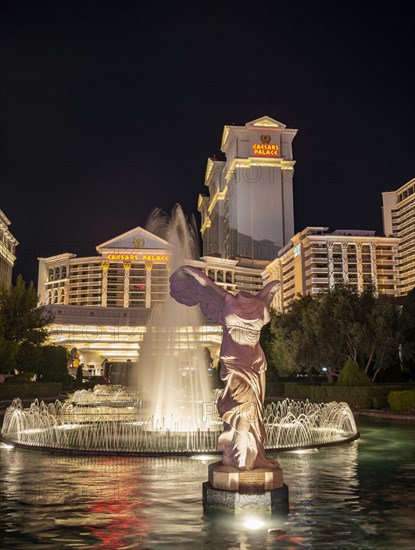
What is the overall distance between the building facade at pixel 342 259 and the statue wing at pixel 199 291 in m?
112

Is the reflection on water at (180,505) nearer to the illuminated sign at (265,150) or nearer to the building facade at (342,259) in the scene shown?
the building facade at (342,259)

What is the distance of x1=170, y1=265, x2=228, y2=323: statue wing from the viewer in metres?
9.91

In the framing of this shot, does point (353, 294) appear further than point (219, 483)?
Yes

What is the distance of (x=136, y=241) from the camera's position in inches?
5837

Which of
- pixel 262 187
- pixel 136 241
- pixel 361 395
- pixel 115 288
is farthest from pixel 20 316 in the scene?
pixel 262 187

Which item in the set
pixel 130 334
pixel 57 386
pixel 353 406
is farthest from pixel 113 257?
pixel 353 406

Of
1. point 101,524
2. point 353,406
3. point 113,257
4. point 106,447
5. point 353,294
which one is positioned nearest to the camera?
point 101,524

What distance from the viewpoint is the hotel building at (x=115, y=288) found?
12119 centimetres

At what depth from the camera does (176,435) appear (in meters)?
19.7

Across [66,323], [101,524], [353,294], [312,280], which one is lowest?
[101,524]

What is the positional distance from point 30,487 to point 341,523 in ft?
20.5

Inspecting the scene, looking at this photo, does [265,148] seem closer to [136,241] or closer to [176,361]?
[136,241]

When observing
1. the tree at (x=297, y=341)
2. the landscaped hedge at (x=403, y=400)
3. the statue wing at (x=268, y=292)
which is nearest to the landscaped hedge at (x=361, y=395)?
the landscaped hedge at (x=403, y=400)

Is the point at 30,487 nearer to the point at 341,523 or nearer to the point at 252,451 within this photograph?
the point at 252,451
